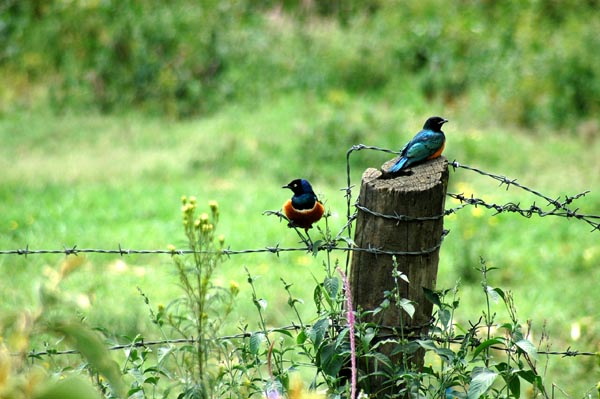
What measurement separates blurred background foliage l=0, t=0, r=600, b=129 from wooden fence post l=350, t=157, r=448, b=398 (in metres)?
6.81

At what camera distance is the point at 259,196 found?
683 cm

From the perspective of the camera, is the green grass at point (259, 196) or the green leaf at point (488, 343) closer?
the green leaf at point (488, 343)

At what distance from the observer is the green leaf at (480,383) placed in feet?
6.73

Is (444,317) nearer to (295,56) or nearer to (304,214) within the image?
(304,214)

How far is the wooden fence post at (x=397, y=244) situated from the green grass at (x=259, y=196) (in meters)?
2.10

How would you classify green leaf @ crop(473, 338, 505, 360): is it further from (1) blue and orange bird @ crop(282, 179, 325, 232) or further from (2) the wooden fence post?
(1) blue and orange bird @ crop(282, 179, 325, 232)

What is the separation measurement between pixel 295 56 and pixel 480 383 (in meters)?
8.19

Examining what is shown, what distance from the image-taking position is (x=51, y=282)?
50.5 inches

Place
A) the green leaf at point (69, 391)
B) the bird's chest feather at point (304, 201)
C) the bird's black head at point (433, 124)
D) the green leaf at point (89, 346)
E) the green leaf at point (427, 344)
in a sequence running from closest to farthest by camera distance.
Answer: the green leaf at point (69, 391), the green leaf at point (89, 346), the green leaf at point (427, 344), the bird's chest feather at point (304, 201), the bird's black head at point (433, 124)

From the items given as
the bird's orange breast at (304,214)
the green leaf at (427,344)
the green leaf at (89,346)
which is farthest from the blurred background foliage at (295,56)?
the green leaf at (89,346)

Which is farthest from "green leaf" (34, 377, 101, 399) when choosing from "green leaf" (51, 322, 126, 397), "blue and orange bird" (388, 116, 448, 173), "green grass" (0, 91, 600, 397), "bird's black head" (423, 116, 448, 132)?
"green grass" (0, 91, 600, 397)

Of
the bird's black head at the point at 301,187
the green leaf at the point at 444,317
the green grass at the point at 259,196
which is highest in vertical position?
the green grass at the point at 259,196

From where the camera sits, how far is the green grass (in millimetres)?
5039

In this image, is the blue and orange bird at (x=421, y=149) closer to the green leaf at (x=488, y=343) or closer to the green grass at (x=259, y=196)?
the green leaf at (x=488, y=343)
